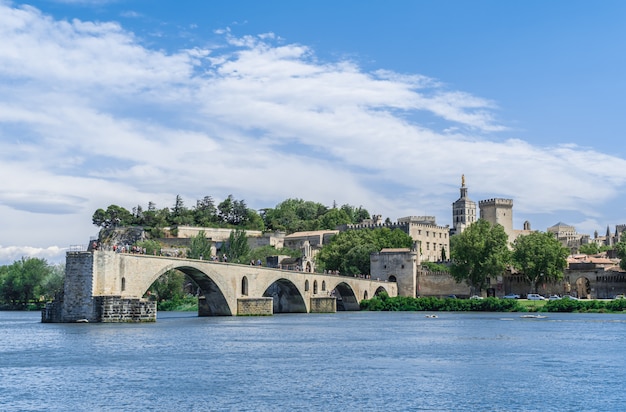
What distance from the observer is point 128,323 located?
4534 cm

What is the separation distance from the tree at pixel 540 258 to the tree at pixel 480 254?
166cm

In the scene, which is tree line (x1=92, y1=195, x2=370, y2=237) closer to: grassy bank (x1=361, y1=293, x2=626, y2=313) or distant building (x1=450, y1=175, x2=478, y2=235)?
distant building (x1=450, y1=175, x2=478, y2=235)

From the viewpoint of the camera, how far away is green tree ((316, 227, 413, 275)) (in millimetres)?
100000

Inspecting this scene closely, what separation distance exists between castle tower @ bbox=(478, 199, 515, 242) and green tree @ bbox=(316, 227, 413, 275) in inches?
1381

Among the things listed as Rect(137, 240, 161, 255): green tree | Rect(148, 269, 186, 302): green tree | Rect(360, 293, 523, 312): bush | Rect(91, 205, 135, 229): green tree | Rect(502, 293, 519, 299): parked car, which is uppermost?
Rect(91, 205, 135, 229): green tree

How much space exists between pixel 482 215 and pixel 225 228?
43.9m

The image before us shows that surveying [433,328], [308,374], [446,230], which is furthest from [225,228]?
[308,374]

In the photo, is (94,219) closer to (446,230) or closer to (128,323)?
(446,230)

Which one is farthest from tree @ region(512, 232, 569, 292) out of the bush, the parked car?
the bush

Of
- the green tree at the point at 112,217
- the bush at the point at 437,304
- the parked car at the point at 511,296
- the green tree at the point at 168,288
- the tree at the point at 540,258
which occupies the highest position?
the green tree at the point at 112,217

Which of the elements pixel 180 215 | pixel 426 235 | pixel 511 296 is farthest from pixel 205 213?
pixel 511 296

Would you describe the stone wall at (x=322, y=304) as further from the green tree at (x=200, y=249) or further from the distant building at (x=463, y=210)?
the distant building at (x=463, y=210)

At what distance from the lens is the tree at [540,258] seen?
87.4m

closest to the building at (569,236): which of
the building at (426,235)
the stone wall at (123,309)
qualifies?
the building at (426,235)
